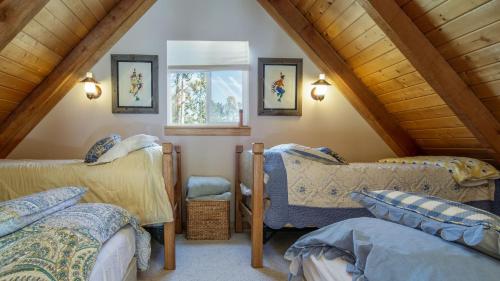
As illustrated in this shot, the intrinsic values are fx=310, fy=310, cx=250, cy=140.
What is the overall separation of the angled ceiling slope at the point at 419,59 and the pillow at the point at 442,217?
1255 millimetres

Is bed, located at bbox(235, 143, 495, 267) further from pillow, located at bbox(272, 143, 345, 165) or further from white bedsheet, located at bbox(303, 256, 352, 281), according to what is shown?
white bedsheet, located at bbox(303, 256, 352, 281)

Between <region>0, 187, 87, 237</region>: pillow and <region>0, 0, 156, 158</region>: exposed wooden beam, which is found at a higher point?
<region>0, 0, 156, 158</region>: exposed wooden beam

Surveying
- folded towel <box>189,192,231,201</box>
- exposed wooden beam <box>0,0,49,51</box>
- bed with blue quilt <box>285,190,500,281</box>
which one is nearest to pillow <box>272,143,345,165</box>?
folded towel <box>189,192,231,201</box>

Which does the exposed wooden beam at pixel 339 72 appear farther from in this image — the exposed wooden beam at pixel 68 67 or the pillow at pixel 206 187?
the pillow at pixel 206 187

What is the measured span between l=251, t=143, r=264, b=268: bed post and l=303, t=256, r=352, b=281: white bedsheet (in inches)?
33.8

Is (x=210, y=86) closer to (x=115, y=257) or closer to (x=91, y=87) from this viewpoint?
(x=91, y=87)

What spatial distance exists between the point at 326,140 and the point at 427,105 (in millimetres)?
1073

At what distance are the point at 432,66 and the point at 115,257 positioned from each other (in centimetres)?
235

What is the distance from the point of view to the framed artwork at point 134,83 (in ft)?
10.5

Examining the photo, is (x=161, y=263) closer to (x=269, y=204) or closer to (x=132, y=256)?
(x=132, y=256)

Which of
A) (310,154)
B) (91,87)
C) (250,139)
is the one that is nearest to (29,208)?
(310,154)

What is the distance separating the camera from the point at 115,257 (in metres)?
1.46

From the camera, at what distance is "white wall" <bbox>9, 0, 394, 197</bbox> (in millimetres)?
3203

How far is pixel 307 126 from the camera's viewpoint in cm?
341
